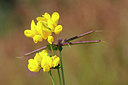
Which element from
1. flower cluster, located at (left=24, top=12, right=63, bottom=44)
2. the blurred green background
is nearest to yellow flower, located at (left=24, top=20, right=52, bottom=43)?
flower cluster, located at (left=24, top=12, right=63, bottom=44)

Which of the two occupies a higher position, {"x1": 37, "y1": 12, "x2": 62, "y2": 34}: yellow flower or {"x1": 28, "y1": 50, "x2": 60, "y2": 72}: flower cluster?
{"x1": 37, "y1": 12, "x2": 62, "y2": 34}: yellow flower

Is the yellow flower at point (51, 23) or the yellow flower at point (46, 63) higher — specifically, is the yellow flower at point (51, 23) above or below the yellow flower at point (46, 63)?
above

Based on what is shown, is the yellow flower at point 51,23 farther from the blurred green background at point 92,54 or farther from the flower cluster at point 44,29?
the blurred green background at point 92,54

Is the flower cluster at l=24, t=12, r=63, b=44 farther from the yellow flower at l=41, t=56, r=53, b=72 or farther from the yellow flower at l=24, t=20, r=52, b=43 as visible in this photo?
the yellow flower at l=41, t=56, r=53, b=72

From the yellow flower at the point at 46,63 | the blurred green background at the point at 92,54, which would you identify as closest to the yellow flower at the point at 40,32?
the yellow flower at the point at 46,63

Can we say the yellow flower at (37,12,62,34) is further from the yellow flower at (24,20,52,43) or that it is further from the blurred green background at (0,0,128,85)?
the blurred green background at (0,0,128,85)

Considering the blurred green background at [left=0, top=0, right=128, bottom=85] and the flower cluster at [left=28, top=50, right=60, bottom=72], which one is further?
the blurred green background at [left=0, top=0, right=128, bottom=85]

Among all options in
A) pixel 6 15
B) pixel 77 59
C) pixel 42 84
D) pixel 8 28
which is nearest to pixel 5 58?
pixel 42 84
